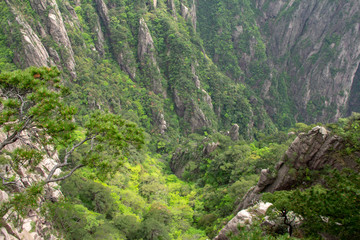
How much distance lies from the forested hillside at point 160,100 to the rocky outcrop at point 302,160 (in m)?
1.14

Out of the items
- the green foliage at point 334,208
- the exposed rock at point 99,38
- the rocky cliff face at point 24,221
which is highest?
the exposed rock at point 99,38

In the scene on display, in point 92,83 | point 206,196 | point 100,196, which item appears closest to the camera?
point 100,196

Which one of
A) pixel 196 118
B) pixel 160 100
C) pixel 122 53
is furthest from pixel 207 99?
pixel 122 53

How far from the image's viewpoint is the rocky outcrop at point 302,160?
18.5 metres

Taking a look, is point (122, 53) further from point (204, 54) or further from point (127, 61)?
point (204, 54)

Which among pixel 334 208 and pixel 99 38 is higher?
pixel 99 38

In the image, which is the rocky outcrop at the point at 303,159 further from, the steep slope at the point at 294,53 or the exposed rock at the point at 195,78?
the steep slope at the point at 294,53

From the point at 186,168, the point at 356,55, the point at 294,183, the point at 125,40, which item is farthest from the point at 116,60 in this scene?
the point at 356,55

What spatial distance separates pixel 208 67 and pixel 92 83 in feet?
143

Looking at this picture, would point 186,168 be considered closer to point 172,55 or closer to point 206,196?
point 206,196

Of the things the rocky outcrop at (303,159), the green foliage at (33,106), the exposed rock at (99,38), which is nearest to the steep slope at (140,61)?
the exposed rock at (99,38)

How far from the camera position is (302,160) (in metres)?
20.2

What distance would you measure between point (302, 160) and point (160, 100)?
55.7 meters

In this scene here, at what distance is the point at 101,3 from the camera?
2776 inches
